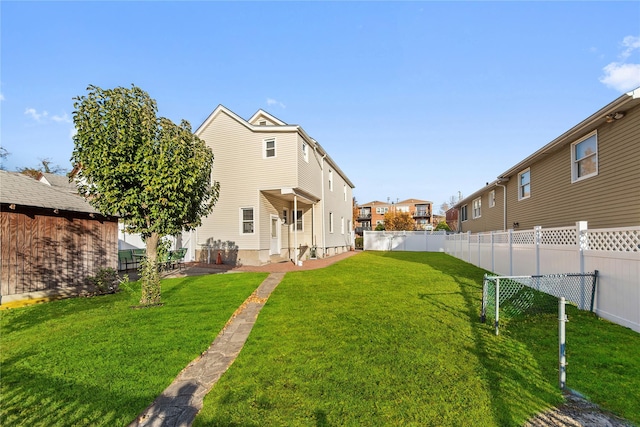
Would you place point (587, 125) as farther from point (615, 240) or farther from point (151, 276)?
point (151, 276)

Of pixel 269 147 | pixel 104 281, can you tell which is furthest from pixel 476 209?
pixel 104 281

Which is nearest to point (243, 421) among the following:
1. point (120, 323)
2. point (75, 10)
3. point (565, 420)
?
point (565, 420)

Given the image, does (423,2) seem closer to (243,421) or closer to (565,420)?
(565,420)

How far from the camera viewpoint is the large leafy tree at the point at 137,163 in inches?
242

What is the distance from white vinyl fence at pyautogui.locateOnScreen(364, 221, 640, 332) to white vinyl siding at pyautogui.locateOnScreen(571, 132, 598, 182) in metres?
2.82

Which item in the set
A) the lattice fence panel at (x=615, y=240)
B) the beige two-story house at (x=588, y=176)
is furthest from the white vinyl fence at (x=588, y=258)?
the beige two-story house at (x=588, y=176)

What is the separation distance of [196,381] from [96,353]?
1806mm

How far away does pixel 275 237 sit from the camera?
15844mm

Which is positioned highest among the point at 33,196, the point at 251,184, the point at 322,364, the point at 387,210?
the point at 387,210

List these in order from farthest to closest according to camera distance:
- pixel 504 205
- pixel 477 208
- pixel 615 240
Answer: pixel 477 208
pixel 504 205
pixel 615 240

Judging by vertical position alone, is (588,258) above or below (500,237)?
below

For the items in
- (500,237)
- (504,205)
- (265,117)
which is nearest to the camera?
(500,237)

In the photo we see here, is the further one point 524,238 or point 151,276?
point 524,238

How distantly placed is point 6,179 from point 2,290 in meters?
3.34
